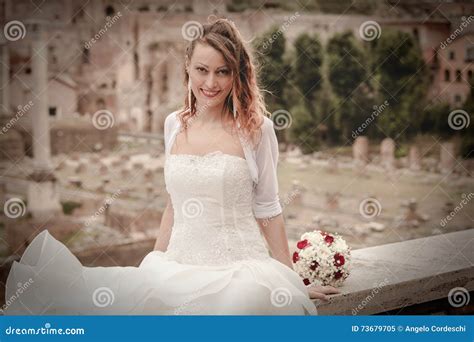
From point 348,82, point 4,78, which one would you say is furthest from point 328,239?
point 348,82

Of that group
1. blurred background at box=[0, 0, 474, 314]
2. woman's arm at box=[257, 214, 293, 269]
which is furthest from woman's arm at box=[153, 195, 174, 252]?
blurred background at box=[0, 0, 474, 314]

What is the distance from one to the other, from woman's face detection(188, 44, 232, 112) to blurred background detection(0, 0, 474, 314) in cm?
605

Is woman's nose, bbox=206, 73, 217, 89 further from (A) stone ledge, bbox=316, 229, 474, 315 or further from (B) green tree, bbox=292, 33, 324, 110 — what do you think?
(B) green tree, bbox=292, 33, 324, 110

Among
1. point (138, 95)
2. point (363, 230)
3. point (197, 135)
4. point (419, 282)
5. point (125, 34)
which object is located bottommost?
point (363, 230)

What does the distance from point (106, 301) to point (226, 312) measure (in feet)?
1.45

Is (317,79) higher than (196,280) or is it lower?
higher

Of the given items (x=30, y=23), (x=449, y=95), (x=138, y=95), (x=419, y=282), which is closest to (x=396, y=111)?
(x=449, y=95)

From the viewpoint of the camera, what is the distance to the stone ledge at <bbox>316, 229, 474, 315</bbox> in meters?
2.71

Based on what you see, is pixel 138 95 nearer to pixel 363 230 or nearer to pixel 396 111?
pixel 363 230

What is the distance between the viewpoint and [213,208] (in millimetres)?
2354

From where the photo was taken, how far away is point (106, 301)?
2.31 metres

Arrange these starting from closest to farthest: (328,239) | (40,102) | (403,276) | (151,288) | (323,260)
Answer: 1. (151,288)
2. (323,260)
3. (328,239)
4. (403,276)
5. (40,102)

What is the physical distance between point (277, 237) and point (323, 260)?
0.32 meters

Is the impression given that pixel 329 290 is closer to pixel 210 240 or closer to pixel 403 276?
pixel 403 276
